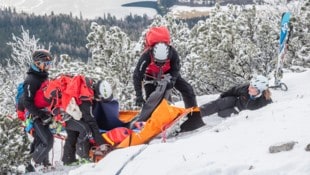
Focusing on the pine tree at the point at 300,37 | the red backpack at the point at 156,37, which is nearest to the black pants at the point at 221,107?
the red backpack at the point at 156,37

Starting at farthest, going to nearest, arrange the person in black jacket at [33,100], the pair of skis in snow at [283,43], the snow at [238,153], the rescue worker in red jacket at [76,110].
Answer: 1. the pair of skis in snow at [283,43]
2. the person in black jacket at [33,100]
3. the rescue worker in red jacket at [76,110]
4. the snow at [238,153]

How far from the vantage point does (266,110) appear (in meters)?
7.78

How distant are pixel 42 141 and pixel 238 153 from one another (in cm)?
464

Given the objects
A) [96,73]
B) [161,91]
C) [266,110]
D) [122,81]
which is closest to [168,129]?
[161,91]

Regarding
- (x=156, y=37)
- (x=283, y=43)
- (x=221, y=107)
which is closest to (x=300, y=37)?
(x=283, y=43)

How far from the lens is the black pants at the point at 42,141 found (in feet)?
28.9

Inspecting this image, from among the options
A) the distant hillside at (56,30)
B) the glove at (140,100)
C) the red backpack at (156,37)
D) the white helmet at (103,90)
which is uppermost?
the red backpack at (156,37)

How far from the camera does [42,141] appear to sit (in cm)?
895

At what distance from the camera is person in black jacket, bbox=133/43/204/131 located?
8.79m

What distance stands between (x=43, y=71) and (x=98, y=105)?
116cm

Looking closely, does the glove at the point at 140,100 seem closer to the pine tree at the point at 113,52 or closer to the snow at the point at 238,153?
the snow at the point at 238,153

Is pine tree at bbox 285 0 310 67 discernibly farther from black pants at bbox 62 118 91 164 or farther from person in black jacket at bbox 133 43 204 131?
black pants at bbox 62 118 91 164

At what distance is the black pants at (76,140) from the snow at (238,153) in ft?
4.25

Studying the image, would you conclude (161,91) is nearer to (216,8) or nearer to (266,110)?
(266,110)
